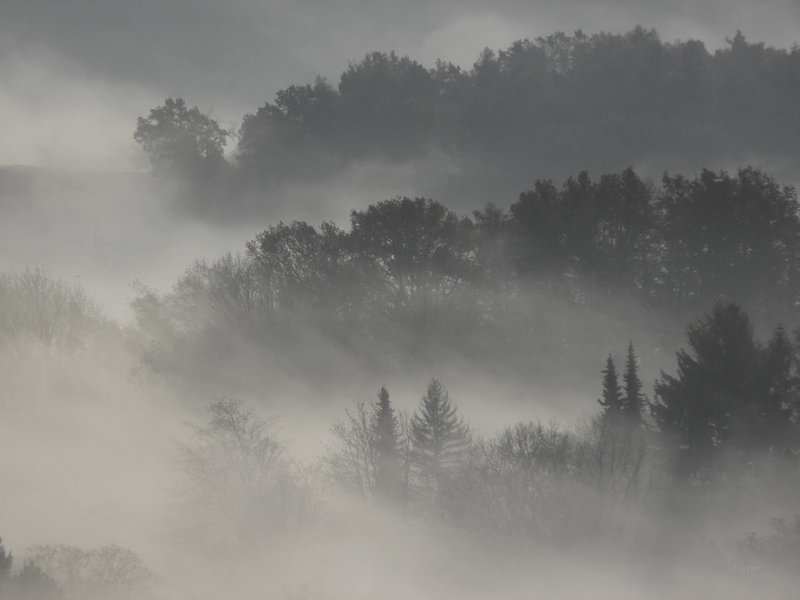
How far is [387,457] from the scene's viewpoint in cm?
4228

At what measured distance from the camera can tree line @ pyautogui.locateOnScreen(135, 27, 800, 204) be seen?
284 feet

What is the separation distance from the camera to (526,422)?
45.1 metres

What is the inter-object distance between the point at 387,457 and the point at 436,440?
2.32 metres

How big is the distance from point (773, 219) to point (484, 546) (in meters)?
23.3

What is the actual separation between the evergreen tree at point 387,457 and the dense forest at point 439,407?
103mm

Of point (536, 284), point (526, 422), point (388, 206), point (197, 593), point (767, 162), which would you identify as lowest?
point (197, 593)

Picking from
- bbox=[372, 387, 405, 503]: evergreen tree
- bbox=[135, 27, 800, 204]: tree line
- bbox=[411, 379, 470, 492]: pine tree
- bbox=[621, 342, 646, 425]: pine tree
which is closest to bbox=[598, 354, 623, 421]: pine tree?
bbox=[621, 342, 646, 425]: pine tree

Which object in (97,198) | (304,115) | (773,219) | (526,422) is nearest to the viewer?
(526,422)

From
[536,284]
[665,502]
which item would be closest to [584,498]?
[665,502]

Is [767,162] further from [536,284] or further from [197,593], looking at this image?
[197,593]

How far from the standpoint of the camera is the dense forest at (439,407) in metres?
35.9

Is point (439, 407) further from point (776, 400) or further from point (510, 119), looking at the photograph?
point (510, 119)

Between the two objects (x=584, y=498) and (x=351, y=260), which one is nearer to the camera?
(x=584, y=498)

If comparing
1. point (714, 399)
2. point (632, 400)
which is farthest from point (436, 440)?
point (714, 399)
